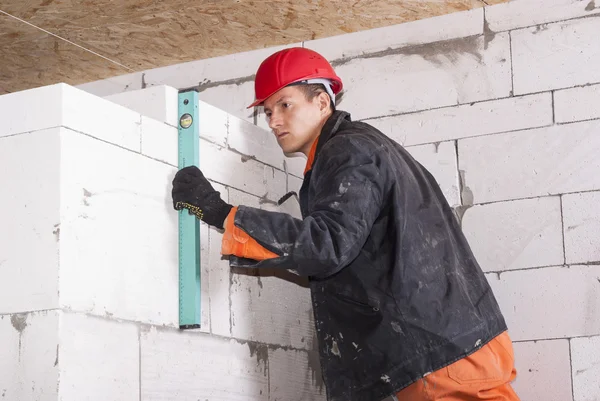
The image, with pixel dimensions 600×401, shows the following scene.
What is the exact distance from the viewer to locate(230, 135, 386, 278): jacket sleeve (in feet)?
8.80

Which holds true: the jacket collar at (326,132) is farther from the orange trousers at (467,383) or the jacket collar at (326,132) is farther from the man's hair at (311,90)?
the orange trousers at (467,383)

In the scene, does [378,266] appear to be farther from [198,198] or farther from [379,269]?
[198,198]

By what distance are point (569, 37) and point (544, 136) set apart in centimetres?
44

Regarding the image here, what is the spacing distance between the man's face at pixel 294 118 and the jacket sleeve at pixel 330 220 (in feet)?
1.30

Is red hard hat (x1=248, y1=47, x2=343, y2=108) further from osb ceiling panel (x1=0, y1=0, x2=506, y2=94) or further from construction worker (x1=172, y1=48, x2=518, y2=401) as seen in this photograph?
osb ceiling panel (x1=0, y1=0, x2=506, y2=94)

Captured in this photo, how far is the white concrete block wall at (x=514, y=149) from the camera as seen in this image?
3600 mm

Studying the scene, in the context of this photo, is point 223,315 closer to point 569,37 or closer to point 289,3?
point 289,3

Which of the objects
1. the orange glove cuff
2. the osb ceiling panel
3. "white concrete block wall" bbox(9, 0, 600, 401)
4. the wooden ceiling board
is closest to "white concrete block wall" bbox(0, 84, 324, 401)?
"white concrete block wall" bbox(9, 0, 600, 401)

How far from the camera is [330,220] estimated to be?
107 inches

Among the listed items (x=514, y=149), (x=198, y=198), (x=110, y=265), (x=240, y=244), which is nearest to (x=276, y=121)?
(x=198, y=198)

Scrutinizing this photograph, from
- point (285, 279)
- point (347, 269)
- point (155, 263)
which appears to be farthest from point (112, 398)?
point (285, 279)

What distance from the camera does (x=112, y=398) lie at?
8.90ft

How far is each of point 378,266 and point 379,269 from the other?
0.04 feet

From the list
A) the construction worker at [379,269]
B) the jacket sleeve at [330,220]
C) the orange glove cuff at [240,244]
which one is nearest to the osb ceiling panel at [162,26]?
the construction worker at [379,269]
